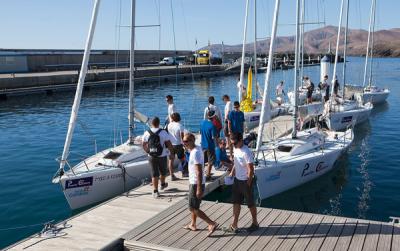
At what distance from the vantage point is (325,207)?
42.5 feet

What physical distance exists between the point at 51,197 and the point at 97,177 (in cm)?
294

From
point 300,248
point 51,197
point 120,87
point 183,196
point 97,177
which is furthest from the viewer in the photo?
point 120,87

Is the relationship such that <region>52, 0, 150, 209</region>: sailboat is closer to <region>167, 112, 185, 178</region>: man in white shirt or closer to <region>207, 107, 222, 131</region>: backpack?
<region>167, 112, 185, 178</region>: man in white shirt

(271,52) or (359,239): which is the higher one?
(271,52)

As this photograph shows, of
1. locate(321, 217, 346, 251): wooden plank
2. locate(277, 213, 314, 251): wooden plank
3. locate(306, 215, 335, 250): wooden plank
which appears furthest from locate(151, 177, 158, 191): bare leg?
locate(321, 217, 346, 251): wooden plank

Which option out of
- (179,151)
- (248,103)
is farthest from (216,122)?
(248,103)

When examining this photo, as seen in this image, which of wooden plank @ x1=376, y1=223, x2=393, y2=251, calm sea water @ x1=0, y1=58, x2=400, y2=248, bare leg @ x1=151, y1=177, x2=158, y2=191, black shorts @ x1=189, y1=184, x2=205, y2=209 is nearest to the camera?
wooden plank @ x1=376, y1=223, x2=393, y2=251

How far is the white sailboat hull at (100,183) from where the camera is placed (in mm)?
11461

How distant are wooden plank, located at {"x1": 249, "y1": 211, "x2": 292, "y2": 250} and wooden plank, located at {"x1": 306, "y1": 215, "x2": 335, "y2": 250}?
2.48 feet

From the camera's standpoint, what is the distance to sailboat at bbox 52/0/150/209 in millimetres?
11225

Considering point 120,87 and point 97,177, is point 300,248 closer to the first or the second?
point 97,177

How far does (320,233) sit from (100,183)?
674cm

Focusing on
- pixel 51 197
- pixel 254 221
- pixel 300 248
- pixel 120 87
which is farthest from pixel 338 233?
pixel 120 87

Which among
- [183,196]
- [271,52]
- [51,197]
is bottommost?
[51,197]
